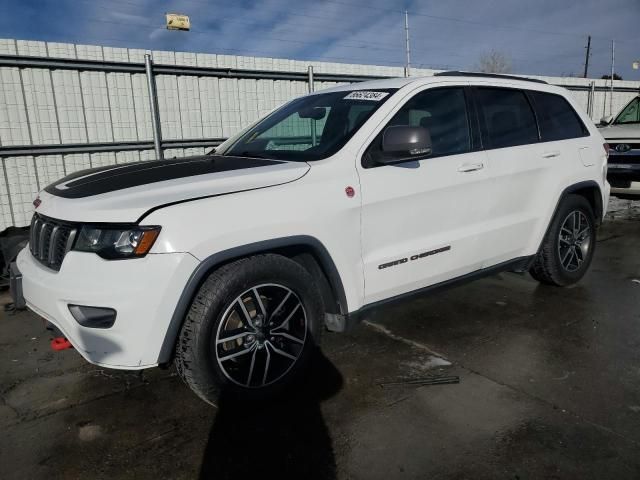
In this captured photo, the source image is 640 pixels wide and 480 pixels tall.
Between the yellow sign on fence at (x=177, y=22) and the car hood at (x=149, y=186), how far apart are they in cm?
1024

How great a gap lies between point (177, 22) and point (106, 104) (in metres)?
6.76

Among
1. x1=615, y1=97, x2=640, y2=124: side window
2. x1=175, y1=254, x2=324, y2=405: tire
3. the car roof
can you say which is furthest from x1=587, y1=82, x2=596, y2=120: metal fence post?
x1=175, y1=254, x2=324, y2=405: tire

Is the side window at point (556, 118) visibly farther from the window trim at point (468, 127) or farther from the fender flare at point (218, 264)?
the fender flare at point (218, 264)

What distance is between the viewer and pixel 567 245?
4488 millimetres

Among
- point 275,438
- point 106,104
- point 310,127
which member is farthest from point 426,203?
point 106,104

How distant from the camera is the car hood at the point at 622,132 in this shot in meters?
7.58

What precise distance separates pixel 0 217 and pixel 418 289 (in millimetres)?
5128

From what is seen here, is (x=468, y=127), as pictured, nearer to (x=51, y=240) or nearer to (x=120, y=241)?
(x=120, y=241)

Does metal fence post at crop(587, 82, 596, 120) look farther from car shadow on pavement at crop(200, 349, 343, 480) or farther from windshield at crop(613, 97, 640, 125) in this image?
car shadow on pavement at crop(200, 349, 343, 480)

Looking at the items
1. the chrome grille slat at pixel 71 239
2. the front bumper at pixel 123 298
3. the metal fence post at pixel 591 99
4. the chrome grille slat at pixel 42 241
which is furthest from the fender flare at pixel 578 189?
the metal fence post at pixel 591 99

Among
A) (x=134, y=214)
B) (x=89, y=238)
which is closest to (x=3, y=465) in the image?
(x=89, y=238)

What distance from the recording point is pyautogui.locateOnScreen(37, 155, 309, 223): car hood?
2.38 meters

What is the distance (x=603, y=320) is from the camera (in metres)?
3.91

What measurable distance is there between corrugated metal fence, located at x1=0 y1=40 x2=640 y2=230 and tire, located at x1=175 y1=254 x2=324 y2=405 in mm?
4583
